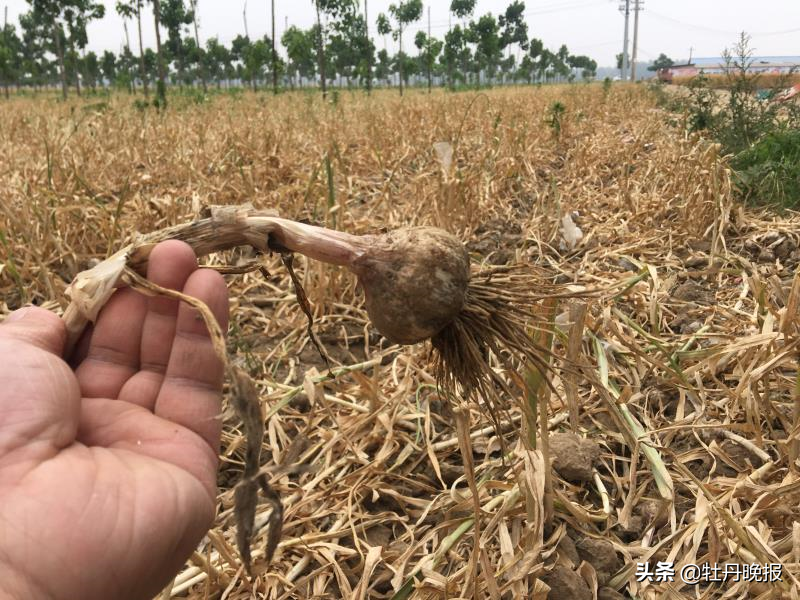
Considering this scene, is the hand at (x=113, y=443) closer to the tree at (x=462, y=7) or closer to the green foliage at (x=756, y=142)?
the green foliage at (x=756, y=142)

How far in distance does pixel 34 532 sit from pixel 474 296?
2.77 ft

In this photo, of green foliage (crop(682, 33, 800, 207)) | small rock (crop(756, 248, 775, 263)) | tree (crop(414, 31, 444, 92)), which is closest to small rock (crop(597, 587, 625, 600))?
small rock (crop(756, 248, 775, 263))

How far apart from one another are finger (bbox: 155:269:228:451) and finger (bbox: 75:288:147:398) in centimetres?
9

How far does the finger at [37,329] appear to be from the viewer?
3.24ft

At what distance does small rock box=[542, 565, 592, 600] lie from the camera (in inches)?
43.6

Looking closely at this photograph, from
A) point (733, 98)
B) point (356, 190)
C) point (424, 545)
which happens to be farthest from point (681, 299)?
point (733, 98)

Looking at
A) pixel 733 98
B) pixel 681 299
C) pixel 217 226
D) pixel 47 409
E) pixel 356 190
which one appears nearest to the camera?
pixel 47 409

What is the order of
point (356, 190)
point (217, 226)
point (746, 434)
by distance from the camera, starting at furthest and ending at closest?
point (356, 190), point (746, 434), point (217, 226)

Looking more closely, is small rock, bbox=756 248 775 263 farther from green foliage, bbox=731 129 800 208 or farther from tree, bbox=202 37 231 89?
tree, bbox=202 37 231 89

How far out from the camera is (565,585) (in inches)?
43.7

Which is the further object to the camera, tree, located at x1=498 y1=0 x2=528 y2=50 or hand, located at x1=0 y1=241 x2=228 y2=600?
tree, located at x1=498 y1=0 x2=528 y2=50

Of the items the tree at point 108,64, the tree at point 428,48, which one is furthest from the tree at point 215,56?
the tree at point 428,48

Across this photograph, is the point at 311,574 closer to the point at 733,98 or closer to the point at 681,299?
the point at 681,299

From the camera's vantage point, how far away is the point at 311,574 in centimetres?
119
